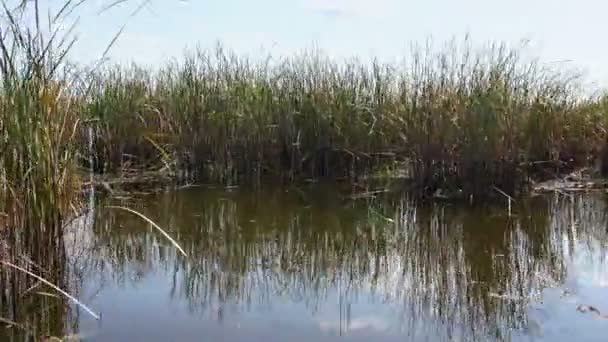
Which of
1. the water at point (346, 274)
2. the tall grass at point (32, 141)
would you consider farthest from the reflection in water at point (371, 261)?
the tall grass at point (32, 141)

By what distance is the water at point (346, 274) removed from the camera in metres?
3.07

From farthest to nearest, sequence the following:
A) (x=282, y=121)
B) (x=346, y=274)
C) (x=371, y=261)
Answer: (x=282, y=121), (x=371, y=261), (x=346, y=274)

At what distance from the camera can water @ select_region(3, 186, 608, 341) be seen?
3068 millimetres

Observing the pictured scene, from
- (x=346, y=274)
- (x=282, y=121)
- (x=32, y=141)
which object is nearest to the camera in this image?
(x=32, y=141)

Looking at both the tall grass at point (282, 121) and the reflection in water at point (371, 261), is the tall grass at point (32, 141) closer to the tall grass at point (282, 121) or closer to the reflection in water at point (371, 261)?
the reflection in water at point (371, 261)

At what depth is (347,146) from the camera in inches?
315

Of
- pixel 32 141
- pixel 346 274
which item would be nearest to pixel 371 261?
pixel 346 274

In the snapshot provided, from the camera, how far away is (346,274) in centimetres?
397

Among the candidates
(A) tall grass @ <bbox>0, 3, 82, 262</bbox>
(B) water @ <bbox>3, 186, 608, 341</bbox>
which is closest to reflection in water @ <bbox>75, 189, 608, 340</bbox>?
(B) water @ <bbox>3, 186, 608, 341</bbox>

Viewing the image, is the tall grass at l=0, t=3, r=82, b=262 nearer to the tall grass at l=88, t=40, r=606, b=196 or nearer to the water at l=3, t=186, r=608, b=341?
the water at l=3, t=186, r=608, b=341

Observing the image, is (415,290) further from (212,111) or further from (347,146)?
(212,111)

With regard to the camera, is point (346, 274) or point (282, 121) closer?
point (346, 274)

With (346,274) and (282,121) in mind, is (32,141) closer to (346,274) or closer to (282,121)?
(346,274)

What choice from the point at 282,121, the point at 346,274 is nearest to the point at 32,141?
the point at 346,274
